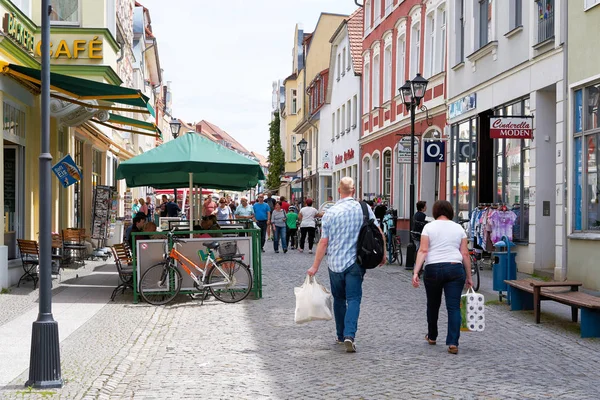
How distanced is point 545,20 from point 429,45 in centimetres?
935

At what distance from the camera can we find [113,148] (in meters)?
27.8

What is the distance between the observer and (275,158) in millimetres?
72125

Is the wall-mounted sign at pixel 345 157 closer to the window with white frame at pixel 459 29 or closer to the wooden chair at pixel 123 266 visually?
the window with white frame at pixel 459 29

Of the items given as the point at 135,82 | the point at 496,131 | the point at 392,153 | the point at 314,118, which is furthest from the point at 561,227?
the point at 314,118

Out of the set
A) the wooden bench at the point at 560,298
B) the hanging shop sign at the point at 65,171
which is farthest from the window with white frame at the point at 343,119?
the wooden bench at the point at 560,298

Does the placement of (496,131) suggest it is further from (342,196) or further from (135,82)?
(135,82)

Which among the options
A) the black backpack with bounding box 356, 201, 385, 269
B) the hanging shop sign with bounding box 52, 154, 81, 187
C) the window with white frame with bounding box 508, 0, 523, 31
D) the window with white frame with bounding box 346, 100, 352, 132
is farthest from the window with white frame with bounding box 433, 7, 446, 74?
the black backpack with bounding box 356, 201, 385, 269

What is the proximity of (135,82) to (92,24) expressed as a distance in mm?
25246

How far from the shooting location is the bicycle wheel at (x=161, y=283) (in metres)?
13.0

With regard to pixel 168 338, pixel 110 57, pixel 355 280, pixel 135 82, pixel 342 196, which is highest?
pixel 135 82

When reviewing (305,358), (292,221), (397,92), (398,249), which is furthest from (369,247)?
(397,92)

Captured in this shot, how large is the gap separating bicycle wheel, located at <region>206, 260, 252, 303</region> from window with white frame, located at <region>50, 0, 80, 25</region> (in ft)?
26.4

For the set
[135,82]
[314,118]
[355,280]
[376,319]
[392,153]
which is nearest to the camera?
[355,280]

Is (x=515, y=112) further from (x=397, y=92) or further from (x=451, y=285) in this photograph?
(x=397, y=92)
